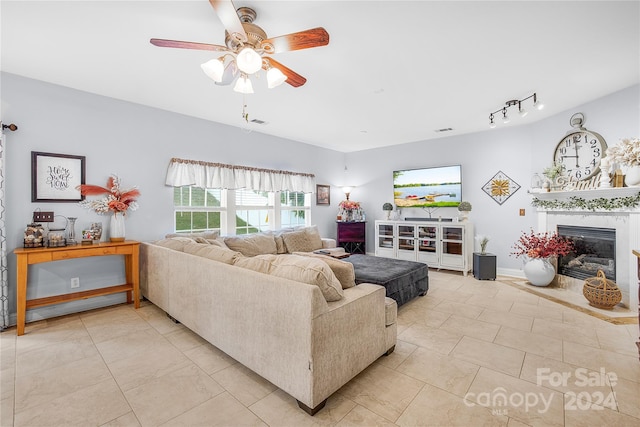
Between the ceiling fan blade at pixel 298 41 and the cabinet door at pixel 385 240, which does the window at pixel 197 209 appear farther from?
the cabinet door at pixel 385 240

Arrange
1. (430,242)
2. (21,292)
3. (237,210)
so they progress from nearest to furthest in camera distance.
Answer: (21,292) → (237,210) → (430,242)

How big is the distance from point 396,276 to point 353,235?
284 centimetres

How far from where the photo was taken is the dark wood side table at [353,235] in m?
6.09

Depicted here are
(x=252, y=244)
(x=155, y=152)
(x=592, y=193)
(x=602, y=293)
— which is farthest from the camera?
(x=252, y=244)

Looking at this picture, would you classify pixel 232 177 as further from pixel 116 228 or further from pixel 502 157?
pixel 502 157

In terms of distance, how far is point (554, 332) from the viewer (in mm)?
2709

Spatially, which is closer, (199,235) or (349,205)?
(199,235)

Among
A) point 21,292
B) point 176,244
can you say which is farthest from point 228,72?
point 21,292

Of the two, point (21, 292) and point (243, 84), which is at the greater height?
point (243, 84)

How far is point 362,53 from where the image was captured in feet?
8.07

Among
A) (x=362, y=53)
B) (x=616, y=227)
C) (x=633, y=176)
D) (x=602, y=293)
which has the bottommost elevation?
(x=602, y=293)

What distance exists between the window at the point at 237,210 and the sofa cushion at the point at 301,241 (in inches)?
25.4

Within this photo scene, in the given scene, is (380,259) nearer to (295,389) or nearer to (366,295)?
(366,295)

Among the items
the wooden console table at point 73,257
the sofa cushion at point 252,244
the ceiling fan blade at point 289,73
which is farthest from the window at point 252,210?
the ceiling fan blade at point 289,73
